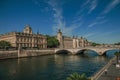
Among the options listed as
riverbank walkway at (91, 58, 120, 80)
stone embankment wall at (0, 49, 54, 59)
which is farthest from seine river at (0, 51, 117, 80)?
stone embankment wall at (0, 49, 54, 59)

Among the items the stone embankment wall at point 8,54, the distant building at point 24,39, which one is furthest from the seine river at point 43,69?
the distant building at point 24,39

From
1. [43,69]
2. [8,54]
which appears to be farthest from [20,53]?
[43,69]

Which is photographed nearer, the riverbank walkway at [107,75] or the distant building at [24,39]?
the riverbank walkway at [107,75]

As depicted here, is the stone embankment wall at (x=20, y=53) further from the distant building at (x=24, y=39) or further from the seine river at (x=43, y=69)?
the seine river at (x=43, y=69)

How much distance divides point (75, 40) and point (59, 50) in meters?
71.4

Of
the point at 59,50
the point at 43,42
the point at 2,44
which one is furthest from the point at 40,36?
the point at 2,44

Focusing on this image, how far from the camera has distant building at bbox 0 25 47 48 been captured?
109875 millimetres

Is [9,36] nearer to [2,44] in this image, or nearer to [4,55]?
[2,44]

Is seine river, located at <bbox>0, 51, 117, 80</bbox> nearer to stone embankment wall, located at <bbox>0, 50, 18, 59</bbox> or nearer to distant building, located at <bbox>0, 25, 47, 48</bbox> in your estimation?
stone embankment wall, located at <bbox>0, 50, 18, 59</bbox>

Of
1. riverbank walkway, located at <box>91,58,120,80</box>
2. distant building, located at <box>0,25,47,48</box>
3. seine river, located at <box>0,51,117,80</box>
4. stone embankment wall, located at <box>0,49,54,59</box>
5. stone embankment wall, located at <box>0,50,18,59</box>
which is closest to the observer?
riverbank walkway, located at <box>91,58,120,80</box>

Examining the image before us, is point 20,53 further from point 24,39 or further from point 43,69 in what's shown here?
point 43,69

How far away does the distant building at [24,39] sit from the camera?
10988 centimetres

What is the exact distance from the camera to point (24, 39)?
382ft

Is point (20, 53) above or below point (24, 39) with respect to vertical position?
below
